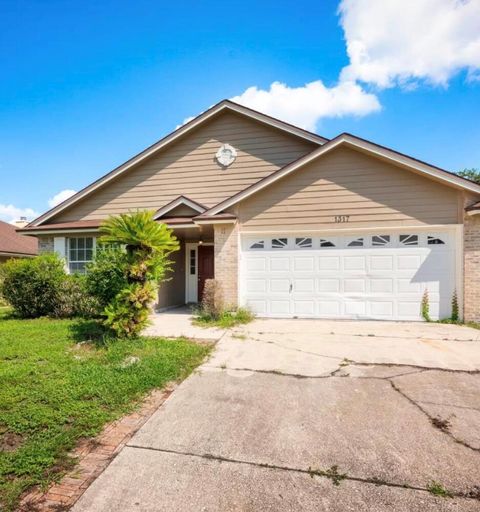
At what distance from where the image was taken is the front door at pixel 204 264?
12664 millimetres

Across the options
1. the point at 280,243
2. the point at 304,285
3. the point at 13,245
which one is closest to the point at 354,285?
the point at 304,285

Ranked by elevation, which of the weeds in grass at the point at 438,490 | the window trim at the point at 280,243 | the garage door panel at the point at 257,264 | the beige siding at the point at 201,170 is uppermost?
the beige siding at the point at 201,170

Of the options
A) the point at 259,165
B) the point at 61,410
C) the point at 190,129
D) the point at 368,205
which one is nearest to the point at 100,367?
the point at 61,410

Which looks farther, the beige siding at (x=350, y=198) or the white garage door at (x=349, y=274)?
the white garage door at (x=349, y=274)

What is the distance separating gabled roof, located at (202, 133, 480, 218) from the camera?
28.1ft

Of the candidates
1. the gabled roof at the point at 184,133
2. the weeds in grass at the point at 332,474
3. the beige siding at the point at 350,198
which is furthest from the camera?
the gabled roof at the point at 184,133

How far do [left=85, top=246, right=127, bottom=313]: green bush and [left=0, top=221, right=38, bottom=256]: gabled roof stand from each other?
53.2ft

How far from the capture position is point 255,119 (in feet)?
40.5

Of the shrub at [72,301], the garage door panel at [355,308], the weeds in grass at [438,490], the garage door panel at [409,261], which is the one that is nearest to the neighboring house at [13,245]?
the shrub at [72,301]

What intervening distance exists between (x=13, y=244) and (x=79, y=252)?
12.9 metres

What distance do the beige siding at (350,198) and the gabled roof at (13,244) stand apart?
18006 mm

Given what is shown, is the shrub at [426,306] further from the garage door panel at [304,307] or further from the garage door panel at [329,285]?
the garage door panel at [304,307]

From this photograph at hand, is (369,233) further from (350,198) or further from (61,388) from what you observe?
(61,388)

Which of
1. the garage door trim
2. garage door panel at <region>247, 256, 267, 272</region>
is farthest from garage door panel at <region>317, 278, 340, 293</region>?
garage door panel at <region>247, 256, 267, 272</region>
